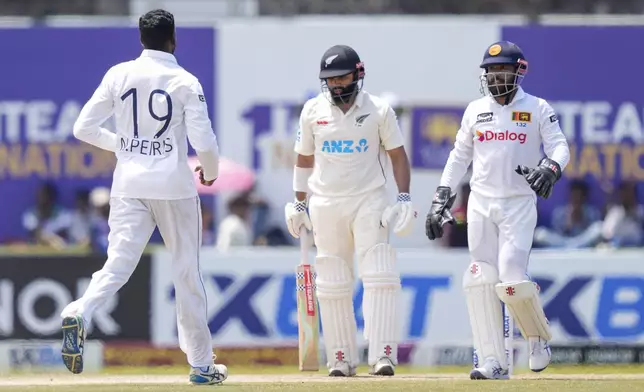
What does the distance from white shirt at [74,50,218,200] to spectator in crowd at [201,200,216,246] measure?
26.9 feet

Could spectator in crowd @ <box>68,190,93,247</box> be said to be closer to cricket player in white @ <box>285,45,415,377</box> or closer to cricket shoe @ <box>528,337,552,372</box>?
cricket player in white @ <box>285,45,415,377</box>

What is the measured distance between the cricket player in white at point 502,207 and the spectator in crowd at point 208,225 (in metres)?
7.56

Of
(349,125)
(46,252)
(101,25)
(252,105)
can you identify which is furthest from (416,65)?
(349,125)

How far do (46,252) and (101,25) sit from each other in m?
4.66

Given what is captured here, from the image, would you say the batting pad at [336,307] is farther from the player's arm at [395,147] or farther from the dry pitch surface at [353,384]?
the player's arm at [395,147]

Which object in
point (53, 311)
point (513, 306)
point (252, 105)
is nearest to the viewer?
point (513, 306)

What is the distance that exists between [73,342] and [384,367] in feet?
7.93

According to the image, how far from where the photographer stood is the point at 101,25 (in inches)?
730

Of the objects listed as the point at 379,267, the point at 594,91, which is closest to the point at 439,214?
the point at 379,267

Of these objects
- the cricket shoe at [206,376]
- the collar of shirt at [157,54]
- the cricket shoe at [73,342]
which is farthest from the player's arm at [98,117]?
the cricket shoe at [206,376]

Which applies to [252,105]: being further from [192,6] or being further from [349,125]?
[349,125]

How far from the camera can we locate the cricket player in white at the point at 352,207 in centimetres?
1027

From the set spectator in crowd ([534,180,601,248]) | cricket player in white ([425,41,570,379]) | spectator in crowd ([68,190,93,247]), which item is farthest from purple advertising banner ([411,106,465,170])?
cricket player in white ([425,41,570,379])

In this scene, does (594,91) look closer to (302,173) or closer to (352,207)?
(302,173)
